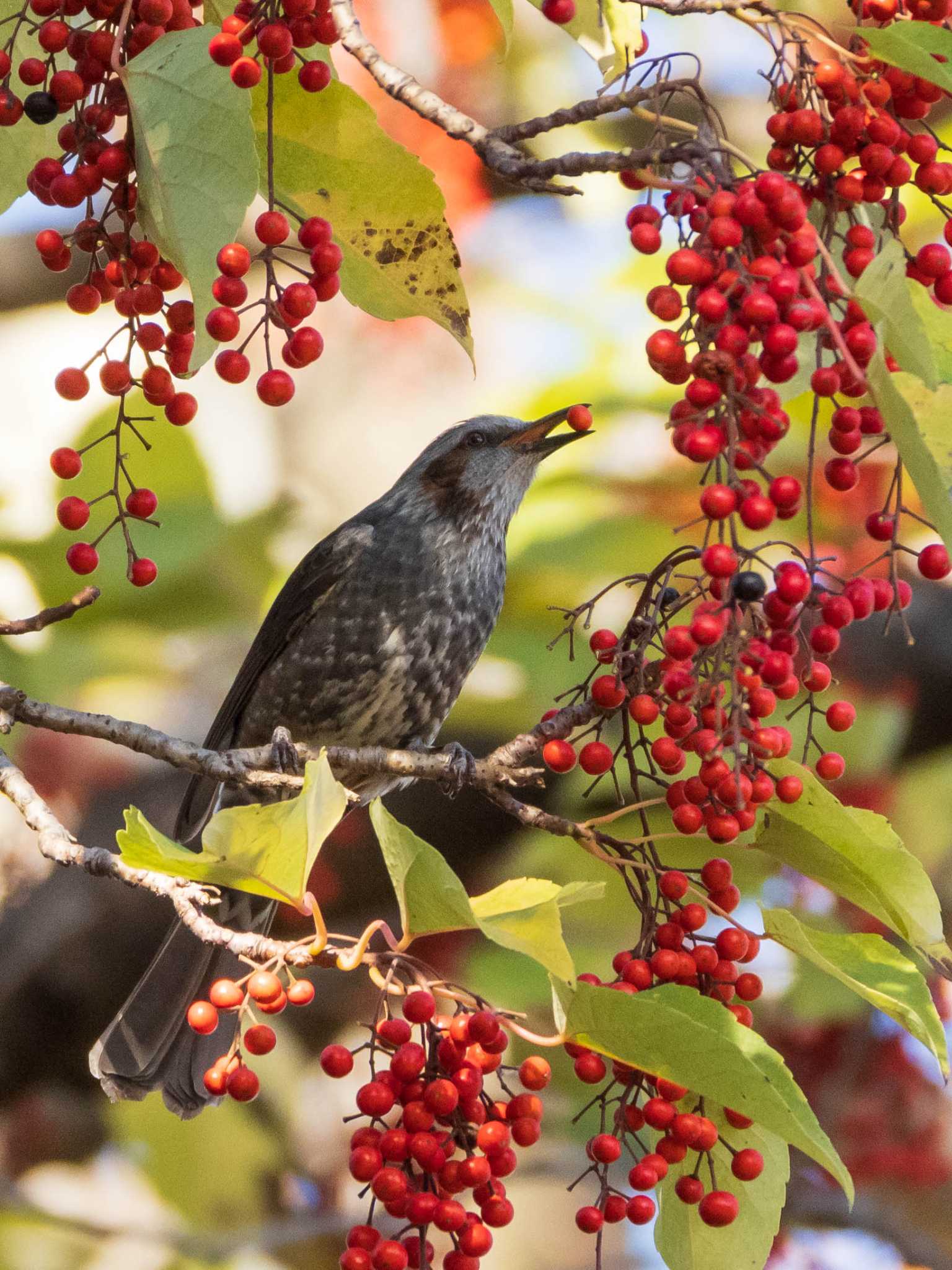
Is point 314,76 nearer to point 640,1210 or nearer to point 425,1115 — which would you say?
point 425,1115

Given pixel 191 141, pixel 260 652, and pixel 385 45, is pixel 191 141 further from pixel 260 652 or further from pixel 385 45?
pixel 385 45

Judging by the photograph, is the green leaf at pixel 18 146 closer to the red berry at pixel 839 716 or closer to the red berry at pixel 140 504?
the red berry at pixel 140 504

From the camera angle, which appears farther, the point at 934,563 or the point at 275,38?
the point at 934,563

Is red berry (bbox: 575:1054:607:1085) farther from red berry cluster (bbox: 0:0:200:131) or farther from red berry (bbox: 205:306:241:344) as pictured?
red berry cluster (bbox: 0:0:200:131)

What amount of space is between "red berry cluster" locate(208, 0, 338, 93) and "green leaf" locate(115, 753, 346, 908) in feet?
2.59

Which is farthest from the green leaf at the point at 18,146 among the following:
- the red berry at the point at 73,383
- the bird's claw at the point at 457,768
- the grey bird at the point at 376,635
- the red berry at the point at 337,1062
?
the grey bird at the point at 376,635

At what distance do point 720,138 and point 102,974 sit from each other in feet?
10.5

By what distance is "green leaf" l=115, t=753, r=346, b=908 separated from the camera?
5.17ft

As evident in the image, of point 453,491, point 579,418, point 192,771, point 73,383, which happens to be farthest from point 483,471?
point 73,383

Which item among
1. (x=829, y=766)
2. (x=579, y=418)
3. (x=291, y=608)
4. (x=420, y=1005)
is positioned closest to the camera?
(x=420, y=1005)

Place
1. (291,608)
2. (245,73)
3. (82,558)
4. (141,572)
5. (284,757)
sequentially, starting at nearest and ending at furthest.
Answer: (245,73) < (141,572) < (82,558) < (284,757) < (291,608)

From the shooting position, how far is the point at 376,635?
3.85 m

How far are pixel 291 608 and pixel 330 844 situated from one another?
0.77m

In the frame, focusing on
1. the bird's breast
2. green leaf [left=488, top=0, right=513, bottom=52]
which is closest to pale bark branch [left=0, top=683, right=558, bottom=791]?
green leaf [left=488, top=0, right=513, bottom=52]
